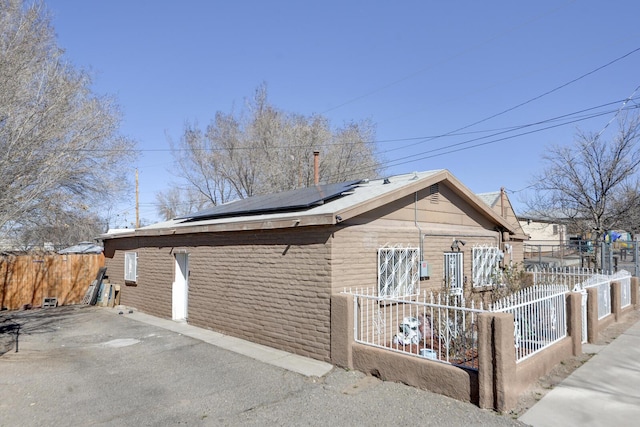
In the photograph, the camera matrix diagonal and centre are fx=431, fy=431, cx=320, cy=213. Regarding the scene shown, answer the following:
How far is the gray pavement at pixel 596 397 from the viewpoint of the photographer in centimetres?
505

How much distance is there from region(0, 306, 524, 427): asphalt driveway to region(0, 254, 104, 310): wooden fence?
7060mm

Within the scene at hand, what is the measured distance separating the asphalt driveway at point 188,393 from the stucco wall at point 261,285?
834mm

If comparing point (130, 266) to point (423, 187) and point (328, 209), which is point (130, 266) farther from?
point (423, 187)

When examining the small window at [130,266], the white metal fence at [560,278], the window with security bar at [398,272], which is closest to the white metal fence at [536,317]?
the window with security bar at [398,272]

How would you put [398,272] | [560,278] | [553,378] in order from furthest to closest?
[560,278], [398,272], [553,378]

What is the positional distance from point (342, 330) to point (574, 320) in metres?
4.15

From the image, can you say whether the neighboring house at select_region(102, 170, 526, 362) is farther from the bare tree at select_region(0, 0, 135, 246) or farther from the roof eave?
the bare tree at select_region(0, 0, 135, 246)

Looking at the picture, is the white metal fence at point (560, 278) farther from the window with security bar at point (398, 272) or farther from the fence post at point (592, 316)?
the window with security bar at point (398, 272)

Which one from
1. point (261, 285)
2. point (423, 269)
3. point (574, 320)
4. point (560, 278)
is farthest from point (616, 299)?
point (261, 285)

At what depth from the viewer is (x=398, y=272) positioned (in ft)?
29.4

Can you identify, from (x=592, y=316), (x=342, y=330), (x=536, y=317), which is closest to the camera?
(x=536, y=317)

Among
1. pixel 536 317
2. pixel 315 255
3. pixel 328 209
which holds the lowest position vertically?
pixel 536 317

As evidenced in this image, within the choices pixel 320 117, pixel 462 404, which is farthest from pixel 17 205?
pixel 320 117

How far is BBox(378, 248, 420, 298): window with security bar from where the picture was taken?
8.57 meters
